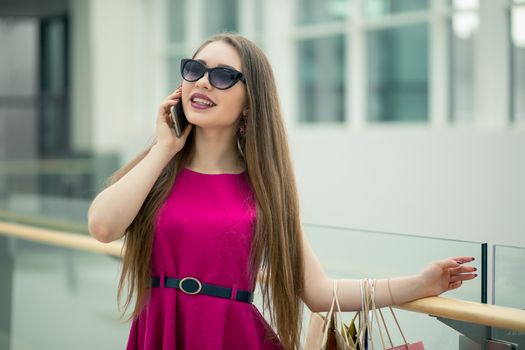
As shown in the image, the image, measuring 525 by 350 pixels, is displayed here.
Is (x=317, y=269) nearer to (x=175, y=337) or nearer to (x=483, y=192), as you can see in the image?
(x=175, y=337)

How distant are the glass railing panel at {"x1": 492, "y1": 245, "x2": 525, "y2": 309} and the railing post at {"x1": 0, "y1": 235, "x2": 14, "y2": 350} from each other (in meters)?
2.84

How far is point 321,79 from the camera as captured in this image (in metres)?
12.9

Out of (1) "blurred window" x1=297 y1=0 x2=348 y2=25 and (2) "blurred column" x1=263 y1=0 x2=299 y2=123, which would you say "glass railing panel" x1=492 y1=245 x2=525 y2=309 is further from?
(1) "blurred window" x1=297 y1=0 x2=348 y2=25

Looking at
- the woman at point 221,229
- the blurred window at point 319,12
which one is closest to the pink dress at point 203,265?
the woman at point 221,229

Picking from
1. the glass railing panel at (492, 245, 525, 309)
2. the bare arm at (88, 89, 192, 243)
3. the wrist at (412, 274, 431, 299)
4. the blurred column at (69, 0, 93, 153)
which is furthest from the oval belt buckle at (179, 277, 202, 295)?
the blurred column at (69, 0, 93, 153)

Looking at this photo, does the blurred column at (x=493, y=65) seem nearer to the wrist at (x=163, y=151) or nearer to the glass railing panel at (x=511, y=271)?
the glass railing panel at (x=511, y=271)

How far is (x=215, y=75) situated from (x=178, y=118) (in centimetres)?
19

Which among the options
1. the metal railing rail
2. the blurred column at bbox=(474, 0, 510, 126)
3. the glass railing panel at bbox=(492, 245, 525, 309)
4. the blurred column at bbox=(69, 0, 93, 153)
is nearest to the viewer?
the metal railing rail

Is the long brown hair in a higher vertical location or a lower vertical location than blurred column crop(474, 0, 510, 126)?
lower

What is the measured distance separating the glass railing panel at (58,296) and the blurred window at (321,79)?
8753 mm

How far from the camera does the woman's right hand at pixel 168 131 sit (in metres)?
2.39

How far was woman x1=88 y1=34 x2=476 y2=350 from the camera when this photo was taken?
231 centimetres

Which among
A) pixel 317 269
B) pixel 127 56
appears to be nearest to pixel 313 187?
pixel 127 56

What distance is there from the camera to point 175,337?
7.70ft
